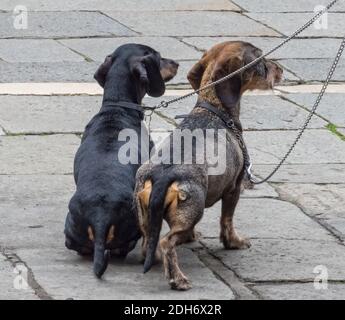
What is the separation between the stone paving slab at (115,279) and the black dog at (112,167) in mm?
100

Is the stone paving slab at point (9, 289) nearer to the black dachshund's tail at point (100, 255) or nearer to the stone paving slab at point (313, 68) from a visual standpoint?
the black dachshund's tail at point (100, 255)

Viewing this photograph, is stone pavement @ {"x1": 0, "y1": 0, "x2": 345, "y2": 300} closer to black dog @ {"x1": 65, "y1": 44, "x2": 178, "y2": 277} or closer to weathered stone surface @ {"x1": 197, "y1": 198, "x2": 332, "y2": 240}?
weathered stone surface @ {"x1": 197, "y1": 198, "x2": 332, "y2": 240}

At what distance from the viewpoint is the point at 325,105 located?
36.8 ft

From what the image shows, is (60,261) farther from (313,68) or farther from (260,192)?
(313,68)

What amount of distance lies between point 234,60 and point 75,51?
5.33m

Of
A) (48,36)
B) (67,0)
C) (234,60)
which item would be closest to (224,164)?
(234,60)

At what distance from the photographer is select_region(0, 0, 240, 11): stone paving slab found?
46.6 ft

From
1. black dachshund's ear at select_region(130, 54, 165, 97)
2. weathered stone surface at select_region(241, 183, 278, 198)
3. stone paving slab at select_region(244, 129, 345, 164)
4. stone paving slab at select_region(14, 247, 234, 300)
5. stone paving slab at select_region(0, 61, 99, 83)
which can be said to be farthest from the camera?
stone paving slab at select_region(0, 61, 99, 83)

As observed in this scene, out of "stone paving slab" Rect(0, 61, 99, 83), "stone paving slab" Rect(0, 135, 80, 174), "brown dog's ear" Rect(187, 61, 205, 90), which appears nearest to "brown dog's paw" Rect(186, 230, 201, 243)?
"brown dog's ear" Rect(187, 61, 205, 90)

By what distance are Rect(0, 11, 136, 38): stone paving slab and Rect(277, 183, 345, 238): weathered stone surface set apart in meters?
4.67

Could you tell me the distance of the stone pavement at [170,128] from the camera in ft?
23.2

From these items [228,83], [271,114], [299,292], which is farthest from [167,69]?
[271,114]

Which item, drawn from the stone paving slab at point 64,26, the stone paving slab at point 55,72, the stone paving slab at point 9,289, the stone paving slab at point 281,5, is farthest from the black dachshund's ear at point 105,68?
the stone paving slab at point 281,5
